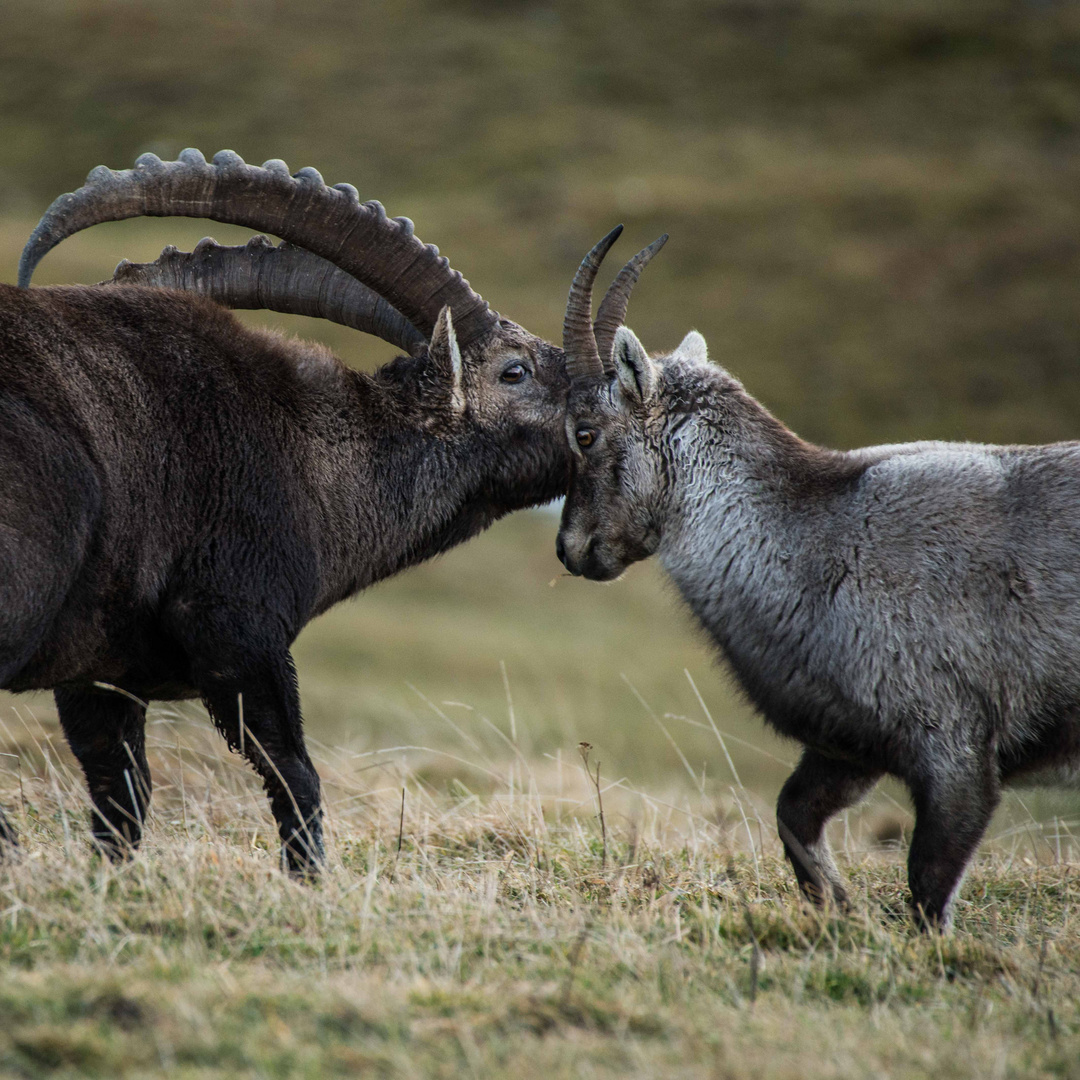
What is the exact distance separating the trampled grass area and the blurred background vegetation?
23.7 feet

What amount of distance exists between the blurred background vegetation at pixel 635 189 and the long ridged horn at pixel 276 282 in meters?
6.45

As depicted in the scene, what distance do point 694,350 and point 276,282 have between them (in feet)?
8.21

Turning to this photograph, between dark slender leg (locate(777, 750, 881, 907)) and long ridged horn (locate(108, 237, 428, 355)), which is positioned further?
long ridged horn (locate(108, 237, 428, 355))

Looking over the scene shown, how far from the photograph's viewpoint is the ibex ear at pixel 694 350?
7.13m

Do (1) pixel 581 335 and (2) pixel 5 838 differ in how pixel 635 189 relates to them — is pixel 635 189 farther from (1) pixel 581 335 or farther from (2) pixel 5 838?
(2) pixel 5 838

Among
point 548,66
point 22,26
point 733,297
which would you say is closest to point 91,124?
point 22,26

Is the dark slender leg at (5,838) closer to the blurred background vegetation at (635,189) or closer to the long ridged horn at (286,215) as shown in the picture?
the long ridged horn at (286,215)

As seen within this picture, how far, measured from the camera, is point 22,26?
9600 cm

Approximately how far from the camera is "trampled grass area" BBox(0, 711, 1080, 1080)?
11.9ft

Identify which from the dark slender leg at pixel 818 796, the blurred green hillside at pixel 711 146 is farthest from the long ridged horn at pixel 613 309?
the blurred green hillside at pixel 711 146

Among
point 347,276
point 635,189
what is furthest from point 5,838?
point 635,189

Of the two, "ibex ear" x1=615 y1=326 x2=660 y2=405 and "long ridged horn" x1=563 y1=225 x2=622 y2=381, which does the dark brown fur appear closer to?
"long ridged horn" x1=563 y1=225 x2=622 y2=381

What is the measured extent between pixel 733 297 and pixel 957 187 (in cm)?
→ 1943

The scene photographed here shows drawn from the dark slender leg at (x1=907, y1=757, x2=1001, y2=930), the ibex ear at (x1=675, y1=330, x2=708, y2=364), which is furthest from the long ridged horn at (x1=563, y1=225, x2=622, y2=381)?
the dark slender leg at (x1=907, y1=757, x2=1001, y2=930)
